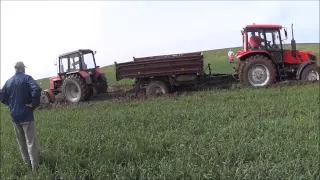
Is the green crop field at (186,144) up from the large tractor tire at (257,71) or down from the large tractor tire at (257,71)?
down

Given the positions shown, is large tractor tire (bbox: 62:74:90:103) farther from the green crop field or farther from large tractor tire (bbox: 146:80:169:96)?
the green crop field

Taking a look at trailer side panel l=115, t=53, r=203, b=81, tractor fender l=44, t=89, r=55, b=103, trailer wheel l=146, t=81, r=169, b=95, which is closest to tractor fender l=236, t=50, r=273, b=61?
trailer side panel l=115, t=53, r=203, b=81

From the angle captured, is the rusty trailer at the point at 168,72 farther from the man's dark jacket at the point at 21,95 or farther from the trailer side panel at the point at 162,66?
the man's dark jacket at the point at 21,95

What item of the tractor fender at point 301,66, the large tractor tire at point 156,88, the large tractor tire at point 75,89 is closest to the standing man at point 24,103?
the large tractor tire at point 156,88

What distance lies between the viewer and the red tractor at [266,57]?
15242 mm

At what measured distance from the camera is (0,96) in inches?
273

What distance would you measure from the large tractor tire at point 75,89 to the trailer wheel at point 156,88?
280 cm

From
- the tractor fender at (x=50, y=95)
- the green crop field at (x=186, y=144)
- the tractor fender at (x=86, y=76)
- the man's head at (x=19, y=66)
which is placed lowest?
the green crop field at (x=186, y=144)

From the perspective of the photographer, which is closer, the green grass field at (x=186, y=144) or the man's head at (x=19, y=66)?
the green grass field at (x=186, y=144)

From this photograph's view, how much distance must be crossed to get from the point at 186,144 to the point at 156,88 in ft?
30.2

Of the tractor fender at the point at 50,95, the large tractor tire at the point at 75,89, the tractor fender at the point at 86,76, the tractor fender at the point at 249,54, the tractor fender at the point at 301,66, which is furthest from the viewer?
the tractor fender at the point at 50,95

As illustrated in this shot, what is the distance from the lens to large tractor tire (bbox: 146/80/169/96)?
16.2m

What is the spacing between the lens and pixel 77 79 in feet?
55.2

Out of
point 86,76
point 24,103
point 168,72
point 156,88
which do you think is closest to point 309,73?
point 168,72
